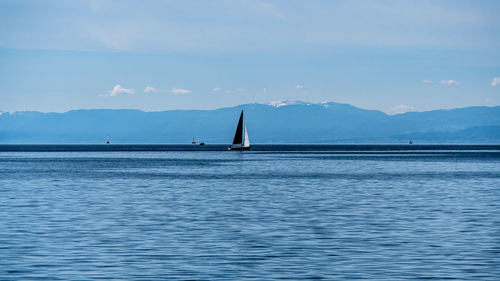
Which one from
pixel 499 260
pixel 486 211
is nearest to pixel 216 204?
pixel 486 211

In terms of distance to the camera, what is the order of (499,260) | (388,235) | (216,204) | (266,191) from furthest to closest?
(266,191), (216,204), (388,235), (499,260)

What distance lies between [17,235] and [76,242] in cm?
347

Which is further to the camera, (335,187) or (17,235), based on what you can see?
(335,187)

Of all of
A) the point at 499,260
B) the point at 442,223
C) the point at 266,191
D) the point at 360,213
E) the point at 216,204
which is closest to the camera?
the point at 499,260

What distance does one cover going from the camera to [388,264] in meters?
22.8

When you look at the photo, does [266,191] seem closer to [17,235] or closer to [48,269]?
[17,235]

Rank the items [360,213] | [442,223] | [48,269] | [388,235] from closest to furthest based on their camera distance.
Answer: [48,269] → [388,235] → [442,223] → [360,213]

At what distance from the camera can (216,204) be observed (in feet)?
145

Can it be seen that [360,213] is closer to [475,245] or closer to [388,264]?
[475,245]

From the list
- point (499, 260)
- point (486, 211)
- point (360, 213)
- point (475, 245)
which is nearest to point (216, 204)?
point (360, 213)

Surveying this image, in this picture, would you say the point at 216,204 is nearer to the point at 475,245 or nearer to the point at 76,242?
the point at 76,242

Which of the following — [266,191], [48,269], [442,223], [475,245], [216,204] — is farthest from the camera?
[266,191]

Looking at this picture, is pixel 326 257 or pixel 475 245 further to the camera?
pixel 475 245

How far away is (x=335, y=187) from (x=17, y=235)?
111ft
